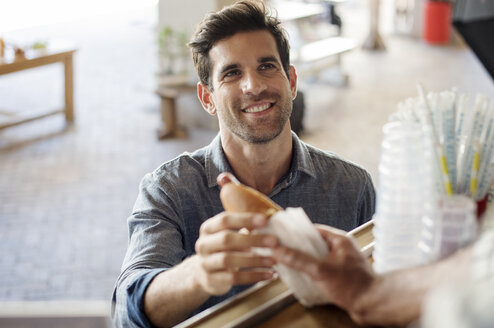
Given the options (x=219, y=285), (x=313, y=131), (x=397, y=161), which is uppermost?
(x=397, y=161)

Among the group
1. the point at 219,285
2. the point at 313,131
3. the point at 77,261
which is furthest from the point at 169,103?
the point at 219,285

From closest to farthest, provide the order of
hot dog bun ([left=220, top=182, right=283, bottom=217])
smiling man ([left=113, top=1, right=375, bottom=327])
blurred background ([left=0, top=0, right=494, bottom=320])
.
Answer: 1. hot dog bun ([left=220, top=182, right=283, bottom=217])
2. smiling man ([left=113, top=1, right=375, bottom=327])
3. blurred background ([left=0, top=0, right=494, bottom=320])

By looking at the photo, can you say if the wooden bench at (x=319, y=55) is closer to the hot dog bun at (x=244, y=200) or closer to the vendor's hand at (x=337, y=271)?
the hot dog bun at (x=244, y=200)

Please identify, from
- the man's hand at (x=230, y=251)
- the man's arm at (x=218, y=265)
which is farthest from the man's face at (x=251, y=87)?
the man's hand at (x=230, y=251)

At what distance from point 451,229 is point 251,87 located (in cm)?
102

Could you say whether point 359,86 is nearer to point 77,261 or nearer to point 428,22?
point 428,22

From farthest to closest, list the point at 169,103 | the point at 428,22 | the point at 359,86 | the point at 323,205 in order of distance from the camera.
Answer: the point at 428,22 → the point at 359,86 → the point at 169,103 → the point at 323,205

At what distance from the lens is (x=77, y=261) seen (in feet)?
13.0

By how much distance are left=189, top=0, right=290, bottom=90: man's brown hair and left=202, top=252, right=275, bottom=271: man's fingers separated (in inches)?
40.1

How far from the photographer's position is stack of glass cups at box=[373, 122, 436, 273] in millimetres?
1008

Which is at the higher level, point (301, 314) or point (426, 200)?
point (426, 200)

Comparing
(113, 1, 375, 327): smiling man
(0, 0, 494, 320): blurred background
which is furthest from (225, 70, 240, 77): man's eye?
(0, 0, 494, 320): blurred background

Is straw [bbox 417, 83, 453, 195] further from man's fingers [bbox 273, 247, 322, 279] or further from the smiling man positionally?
the smiling man

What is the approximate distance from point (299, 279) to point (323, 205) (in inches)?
35.9
